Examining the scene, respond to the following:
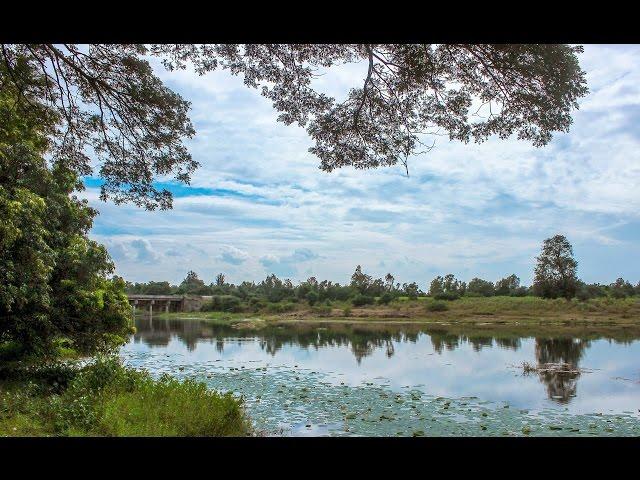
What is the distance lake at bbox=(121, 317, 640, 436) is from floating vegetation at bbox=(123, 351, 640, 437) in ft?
0.05

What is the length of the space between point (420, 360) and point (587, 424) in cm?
674

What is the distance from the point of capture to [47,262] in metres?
6.38

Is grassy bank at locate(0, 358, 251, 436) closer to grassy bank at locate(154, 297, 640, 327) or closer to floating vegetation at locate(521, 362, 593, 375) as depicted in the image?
floating vegetation at locate(521, 362, 593, 375)

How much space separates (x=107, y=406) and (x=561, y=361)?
1121 cm

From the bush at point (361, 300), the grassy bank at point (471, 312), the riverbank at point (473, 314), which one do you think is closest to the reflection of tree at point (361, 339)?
the riverbank at point (473, 314)

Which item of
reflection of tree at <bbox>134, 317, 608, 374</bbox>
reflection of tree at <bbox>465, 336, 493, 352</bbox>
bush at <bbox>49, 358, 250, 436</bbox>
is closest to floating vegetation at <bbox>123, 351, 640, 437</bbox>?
bush at <bbox>49, 358, 250, 436</bbox>

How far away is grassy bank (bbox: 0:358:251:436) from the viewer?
201 inches

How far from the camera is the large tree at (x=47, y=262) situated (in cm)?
497

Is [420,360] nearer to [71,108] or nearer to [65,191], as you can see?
[65,191]

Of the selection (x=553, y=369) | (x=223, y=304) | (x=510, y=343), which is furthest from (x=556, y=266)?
(x=223, y=304)

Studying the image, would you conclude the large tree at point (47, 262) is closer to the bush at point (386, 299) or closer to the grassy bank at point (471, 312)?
the grassy bank at point (471, 312)

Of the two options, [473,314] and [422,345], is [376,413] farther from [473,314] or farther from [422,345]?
[473,314]
